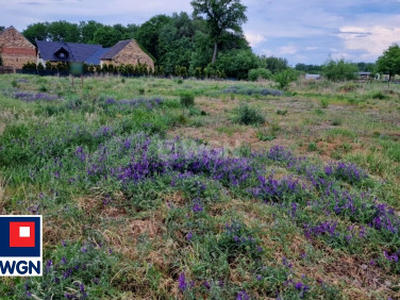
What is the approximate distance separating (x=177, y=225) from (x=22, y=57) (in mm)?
57710

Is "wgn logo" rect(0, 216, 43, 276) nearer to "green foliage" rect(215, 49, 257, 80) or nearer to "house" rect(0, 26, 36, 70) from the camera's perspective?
"green foliage" rect(215, 49, 257, 80)

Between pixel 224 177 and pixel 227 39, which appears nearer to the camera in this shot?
pixel 224 177

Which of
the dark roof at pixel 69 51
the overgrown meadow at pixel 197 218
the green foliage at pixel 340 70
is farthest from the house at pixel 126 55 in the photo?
the overgrown meadow at pixel 197 218

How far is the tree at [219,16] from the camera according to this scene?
49.6 metres

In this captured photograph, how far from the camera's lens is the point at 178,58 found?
198ft

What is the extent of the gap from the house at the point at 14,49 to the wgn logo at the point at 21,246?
5537 centimetres

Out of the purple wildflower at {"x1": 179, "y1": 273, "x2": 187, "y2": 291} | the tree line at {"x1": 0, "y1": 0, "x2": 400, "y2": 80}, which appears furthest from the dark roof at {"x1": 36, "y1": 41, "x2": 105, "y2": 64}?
the purple wildflower at {"x1": 179, "y1": 273, "x2": 187, "y2": 291}

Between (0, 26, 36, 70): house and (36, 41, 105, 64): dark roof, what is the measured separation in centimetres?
229

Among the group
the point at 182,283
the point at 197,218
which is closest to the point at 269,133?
the point at 197,218

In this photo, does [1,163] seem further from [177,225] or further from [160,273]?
[160,273]

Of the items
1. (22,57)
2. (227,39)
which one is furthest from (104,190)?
Result: (22,57)

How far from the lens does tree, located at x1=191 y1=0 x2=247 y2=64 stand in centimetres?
4959

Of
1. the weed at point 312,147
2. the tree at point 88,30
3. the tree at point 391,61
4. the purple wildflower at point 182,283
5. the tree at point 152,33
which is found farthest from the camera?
the tree at point 88,30

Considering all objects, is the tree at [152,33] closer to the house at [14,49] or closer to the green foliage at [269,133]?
the house at [14,49]
